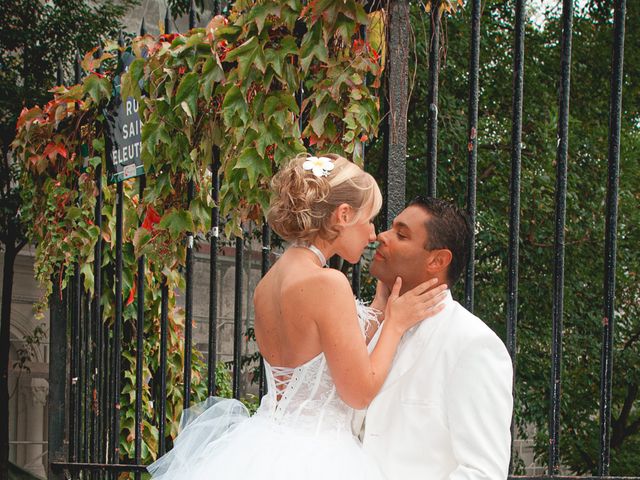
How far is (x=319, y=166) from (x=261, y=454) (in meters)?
0.85

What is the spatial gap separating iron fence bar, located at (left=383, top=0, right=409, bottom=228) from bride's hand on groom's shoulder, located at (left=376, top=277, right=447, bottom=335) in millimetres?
600

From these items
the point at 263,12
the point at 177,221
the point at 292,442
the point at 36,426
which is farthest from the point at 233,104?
the point at 36,426

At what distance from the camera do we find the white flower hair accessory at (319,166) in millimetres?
2516

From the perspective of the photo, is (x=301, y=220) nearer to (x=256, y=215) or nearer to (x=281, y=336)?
(x=281, y=336)

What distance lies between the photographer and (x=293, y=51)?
10.5 ft

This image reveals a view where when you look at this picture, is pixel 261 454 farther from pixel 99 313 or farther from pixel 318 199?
pixel 99 313

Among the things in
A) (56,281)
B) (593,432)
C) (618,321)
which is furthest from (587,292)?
(56,281)

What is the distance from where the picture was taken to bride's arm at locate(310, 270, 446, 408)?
2.36 metres

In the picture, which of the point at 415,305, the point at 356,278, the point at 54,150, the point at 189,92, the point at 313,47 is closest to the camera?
the point at 415,305

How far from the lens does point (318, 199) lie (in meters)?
2.49

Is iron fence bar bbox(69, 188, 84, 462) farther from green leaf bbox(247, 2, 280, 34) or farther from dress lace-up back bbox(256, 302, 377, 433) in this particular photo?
dress lace-up back bbox(256, 302, 377, 433)

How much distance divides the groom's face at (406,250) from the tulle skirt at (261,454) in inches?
19.6

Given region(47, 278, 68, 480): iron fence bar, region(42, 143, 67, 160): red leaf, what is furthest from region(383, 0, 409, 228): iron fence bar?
region(47, 278, 68, 480): iron fence bar

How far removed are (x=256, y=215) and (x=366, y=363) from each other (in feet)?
4.16
